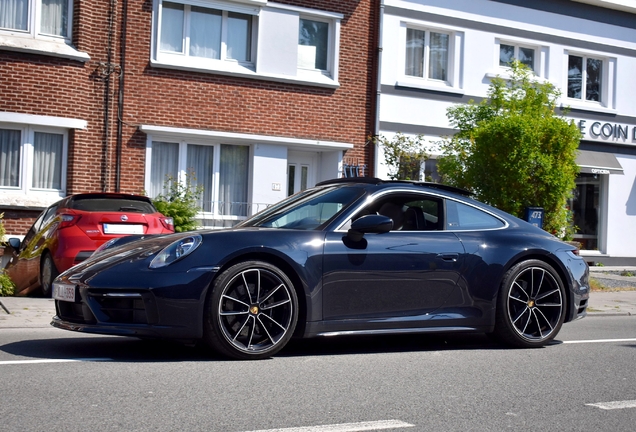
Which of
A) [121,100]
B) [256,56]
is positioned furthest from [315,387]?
[256,56]

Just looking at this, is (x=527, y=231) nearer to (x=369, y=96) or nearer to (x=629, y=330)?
(x=629, y=330)

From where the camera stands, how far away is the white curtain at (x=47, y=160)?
16609 millimetres

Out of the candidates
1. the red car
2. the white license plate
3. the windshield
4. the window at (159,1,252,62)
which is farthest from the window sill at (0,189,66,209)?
the windshield

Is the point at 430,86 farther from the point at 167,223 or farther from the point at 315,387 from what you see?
the point at 315,387

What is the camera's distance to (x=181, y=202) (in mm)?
17062

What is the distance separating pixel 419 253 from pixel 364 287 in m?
0.61

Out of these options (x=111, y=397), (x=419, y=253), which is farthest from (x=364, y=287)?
(x=111, y=397)

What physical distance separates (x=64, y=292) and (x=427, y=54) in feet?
50.5

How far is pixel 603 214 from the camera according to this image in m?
23.9

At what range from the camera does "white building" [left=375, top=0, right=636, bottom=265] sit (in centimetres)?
2025

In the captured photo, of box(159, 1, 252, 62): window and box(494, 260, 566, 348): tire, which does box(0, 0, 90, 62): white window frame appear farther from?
box(494, 260, 566, 348): tire

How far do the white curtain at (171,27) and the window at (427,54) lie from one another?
18.3 ft

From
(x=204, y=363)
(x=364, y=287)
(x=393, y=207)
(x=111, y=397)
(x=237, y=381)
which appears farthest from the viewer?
(x=393, y=207)

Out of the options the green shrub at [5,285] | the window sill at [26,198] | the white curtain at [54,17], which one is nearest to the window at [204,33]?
the white curtain at [54,17]
